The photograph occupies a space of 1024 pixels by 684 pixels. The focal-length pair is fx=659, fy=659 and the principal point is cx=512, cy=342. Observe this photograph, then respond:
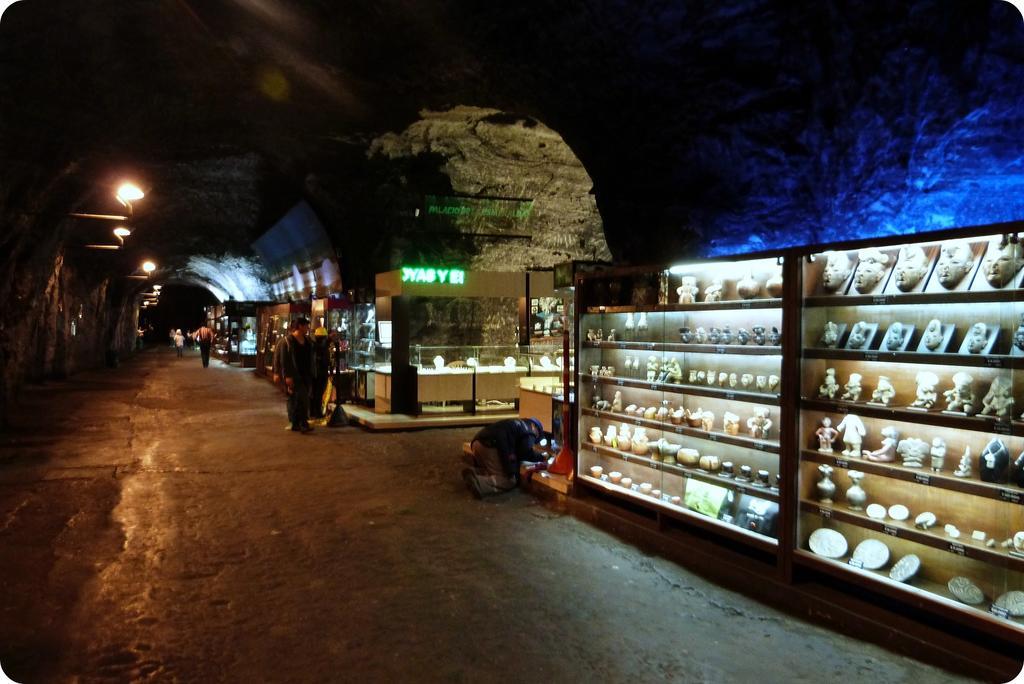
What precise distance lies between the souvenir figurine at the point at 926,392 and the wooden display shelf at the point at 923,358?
0.16 m

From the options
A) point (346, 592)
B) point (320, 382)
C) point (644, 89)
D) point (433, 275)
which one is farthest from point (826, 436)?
point (320, 382)

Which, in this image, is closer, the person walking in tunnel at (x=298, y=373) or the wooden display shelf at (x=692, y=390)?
the wooden display shelf at (x=692, y=390)

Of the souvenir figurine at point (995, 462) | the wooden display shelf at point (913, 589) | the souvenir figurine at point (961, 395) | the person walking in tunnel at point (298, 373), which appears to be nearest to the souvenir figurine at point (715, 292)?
the souvenir figurine at point (961, 395)

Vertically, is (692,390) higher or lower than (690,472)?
higher

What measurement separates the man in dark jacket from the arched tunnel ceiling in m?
2.99

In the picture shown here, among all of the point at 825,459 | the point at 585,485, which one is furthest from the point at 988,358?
the point at 585,485

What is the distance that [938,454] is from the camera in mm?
4027

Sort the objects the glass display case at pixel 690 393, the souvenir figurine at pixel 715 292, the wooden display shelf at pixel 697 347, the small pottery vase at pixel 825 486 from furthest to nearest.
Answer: the souvenir figurine at pixel 715 292 < the glass display case at pixel 690 393 < the wooden display shelf at pixel 697 347 < the small pottery vase at pixel 825 486

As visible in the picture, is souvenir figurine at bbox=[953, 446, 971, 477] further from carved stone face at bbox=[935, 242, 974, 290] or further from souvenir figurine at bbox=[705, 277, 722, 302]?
souvenir figurine at bbox=[705, 277, 722, 302]

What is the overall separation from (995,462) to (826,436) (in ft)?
3.30

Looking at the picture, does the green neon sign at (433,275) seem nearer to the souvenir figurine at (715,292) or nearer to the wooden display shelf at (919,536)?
the souvenir figurine at (715,292)

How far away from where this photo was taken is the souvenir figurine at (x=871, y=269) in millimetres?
4336

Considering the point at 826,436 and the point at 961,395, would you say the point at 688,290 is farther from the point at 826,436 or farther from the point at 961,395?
the point at 961,395

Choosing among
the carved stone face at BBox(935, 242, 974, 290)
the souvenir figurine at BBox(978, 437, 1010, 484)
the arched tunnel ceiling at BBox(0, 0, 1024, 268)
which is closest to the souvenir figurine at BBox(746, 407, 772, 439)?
the souvenir figurine at BBox(978, 437, 1010, 484)
